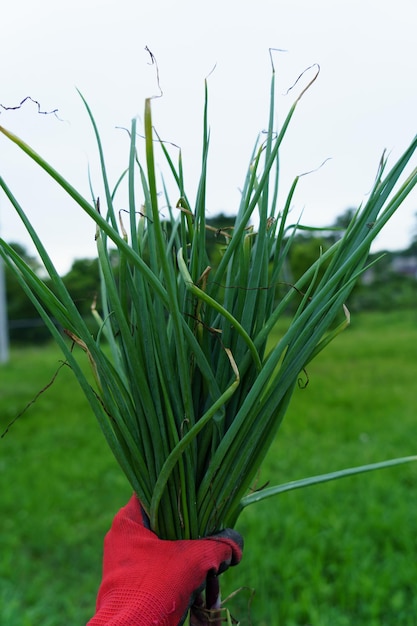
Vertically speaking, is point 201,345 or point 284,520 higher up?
point 201,345

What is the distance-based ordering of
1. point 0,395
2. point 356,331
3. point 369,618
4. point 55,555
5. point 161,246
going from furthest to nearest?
1. point 356,331
2. point 0,395
3. point 55,555
4. point 369,618
5. point 161,246

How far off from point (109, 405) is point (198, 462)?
0.37 ft

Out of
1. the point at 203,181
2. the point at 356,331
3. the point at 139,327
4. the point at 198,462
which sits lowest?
the point at 356,331

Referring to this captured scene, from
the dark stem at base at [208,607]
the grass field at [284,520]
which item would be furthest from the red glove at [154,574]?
the grass field at [284,520]

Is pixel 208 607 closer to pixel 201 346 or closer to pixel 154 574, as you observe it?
pixel 154 574

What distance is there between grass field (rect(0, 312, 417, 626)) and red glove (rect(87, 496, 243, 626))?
0.53 feet

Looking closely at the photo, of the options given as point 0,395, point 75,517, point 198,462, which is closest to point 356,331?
point 0,395

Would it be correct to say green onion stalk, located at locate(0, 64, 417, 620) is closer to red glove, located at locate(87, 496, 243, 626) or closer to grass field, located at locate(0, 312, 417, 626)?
red glove, located at locate(87, 496, 243, 626)

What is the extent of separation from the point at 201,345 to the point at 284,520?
1883mm

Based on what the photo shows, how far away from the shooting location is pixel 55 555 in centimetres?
224

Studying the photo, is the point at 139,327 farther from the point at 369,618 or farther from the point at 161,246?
the point at 369,618

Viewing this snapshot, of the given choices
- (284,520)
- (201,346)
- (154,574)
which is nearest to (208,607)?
(154,574)

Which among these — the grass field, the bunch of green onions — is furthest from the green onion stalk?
the grass field

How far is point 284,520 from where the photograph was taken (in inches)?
90.4
